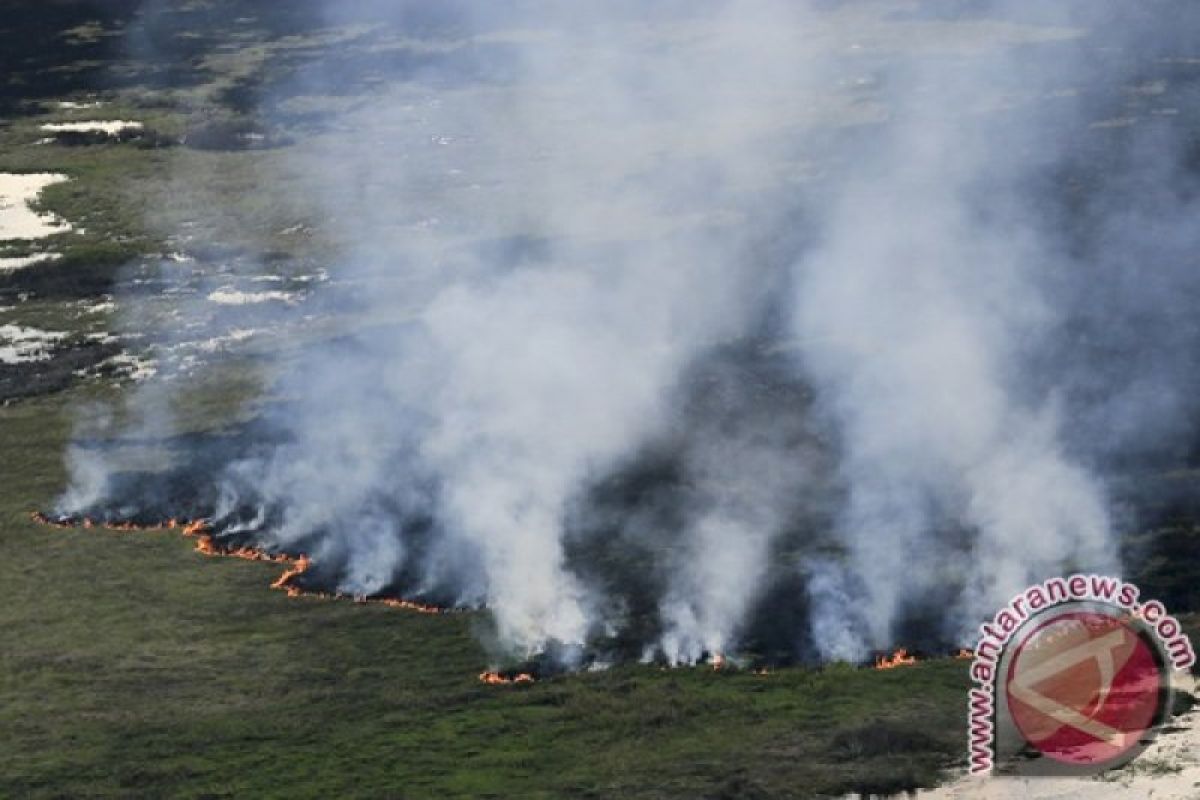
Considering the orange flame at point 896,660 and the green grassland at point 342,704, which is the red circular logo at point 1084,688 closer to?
the green grassland at point 342,704

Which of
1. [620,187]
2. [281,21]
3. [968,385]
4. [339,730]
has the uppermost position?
[281,21]

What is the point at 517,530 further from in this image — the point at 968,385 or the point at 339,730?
the point at 968,385

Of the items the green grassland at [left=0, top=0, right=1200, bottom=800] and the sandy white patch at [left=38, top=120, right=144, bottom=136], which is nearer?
the green grassland at [left=0, top=0, right=1200, bottom=800]

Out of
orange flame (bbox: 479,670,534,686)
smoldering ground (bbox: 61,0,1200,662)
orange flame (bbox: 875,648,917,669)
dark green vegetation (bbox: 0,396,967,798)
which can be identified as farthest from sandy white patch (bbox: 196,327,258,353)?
orange flame (bbox: 875,648,917,669)

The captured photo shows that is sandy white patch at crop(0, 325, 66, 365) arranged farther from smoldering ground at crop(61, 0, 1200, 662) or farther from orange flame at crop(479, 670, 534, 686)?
orange flame at crop(479, 670, 534, 686)

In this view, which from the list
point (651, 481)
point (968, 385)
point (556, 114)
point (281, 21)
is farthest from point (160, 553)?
point (281, 21)
